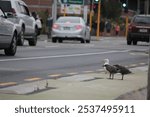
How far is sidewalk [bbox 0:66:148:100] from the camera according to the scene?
9.99m

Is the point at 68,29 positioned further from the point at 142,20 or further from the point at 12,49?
the point at 12,49

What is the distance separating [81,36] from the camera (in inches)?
1353

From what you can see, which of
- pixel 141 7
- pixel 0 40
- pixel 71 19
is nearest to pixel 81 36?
pixel 71 19

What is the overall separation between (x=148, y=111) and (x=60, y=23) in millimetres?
26791

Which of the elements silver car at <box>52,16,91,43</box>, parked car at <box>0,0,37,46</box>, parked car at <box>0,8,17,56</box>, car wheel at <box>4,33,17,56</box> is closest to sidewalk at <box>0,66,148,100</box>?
parked car at <box>0,8,17,56</box>

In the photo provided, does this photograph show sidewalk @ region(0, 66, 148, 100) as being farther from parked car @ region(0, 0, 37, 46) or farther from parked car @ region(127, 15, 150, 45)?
parked car @ region(127, 15, 150, 45)

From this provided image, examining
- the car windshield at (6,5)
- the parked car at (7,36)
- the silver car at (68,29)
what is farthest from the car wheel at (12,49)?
the silver car at (68,29)

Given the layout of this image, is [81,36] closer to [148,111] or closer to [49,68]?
[49,68]

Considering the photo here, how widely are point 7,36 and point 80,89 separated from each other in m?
8.66

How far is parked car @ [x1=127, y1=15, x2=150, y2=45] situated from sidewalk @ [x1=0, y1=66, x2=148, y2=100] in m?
22.7

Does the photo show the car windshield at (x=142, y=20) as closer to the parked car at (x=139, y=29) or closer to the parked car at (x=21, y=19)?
the parked car at (x=139, y=29)

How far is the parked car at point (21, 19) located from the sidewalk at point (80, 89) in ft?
37.8

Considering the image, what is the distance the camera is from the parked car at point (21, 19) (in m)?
25.3

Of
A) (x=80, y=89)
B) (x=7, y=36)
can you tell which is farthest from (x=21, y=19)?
(x=80, y=89)
